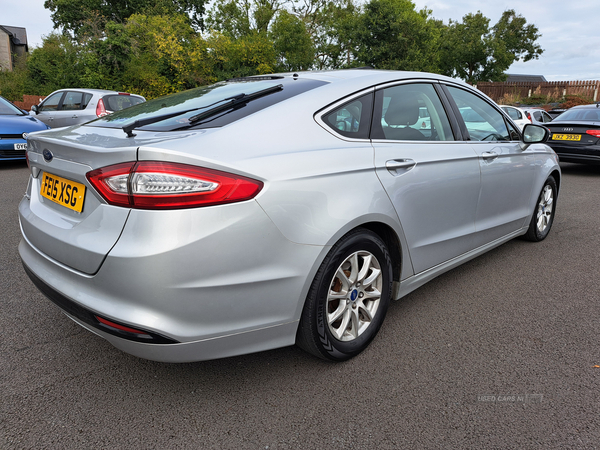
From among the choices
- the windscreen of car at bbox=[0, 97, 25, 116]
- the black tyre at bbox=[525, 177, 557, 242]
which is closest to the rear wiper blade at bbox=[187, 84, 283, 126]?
the black tyre at bbox=[525, 177, 557, 242]

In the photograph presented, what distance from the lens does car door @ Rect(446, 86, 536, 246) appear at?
3309 millimetres

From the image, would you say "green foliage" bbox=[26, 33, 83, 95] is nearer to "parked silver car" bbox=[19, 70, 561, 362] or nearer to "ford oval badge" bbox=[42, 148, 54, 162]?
"ford oval badge" bbox=[42, 148, 54, 162]

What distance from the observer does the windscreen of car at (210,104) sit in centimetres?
212

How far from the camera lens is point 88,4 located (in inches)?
1513

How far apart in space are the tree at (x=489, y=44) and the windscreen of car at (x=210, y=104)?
39.6m

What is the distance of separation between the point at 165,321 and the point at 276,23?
114 feet

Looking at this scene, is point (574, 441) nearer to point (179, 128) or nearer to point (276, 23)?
point (179, 128)

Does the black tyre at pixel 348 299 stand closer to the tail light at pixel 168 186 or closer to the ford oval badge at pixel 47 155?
→ the tail light at pixel 168 186

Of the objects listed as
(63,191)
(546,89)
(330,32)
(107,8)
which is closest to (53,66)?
(107,8)

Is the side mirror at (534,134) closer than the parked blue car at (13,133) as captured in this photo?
Yes

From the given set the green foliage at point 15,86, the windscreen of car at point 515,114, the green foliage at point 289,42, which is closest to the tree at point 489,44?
the green foliage at point 289,42

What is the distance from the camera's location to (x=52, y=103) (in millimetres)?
11078

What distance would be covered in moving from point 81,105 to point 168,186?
1013 cm

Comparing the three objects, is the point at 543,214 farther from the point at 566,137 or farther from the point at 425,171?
the point at 566,137
